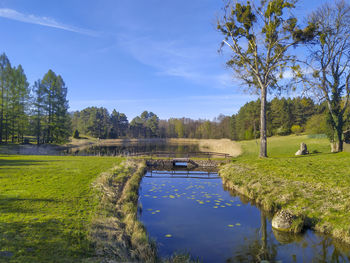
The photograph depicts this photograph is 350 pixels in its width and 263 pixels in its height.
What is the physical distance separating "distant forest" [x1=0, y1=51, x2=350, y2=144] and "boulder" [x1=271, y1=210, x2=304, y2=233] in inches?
623

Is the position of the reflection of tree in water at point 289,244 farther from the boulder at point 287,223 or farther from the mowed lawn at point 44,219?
the mowed lawn at point 44,219

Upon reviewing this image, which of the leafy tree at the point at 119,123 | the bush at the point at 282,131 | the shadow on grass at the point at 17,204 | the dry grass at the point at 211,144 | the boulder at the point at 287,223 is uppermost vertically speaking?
the leafy tree at the point at 119,123

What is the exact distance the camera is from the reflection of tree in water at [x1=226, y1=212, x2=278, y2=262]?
6773 mm

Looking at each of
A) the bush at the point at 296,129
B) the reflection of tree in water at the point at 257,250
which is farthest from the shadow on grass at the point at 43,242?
the bush at the point at 296,129

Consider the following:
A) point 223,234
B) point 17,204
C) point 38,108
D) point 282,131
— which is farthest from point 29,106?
point 282,131

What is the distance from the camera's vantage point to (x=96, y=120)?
89.6 metres

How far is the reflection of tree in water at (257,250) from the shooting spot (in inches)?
267

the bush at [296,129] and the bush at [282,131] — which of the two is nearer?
the bush at [296,129]

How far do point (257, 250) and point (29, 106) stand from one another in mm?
48811

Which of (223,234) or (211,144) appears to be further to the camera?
(211,144)

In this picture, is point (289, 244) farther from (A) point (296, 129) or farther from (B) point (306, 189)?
(A) point (296, 129)

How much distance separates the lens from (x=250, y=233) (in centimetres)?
858

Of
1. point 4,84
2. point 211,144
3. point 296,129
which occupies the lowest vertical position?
point 211,144

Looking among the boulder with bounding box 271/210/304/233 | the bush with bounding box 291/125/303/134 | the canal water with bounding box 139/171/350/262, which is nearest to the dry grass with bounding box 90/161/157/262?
the canal water with bounding box 139/171/350/262
